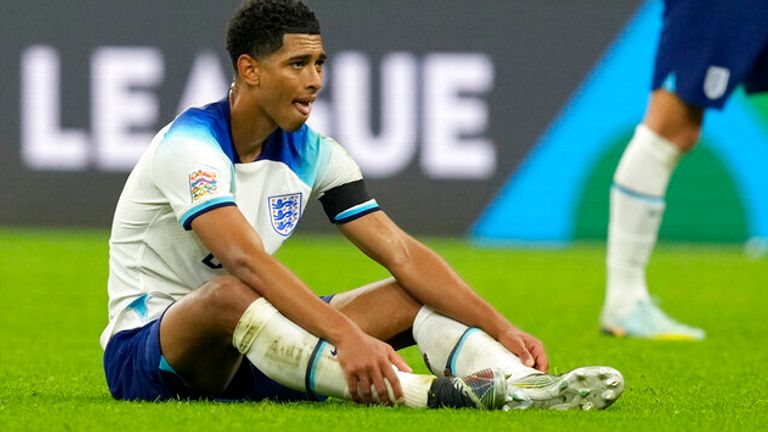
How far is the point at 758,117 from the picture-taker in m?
11.6

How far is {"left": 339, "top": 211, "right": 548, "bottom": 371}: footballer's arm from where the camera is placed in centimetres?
418

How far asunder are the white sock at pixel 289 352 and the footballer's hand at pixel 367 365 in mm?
22

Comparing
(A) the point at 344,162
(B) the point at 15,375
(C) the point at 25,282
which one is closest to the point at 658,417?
(A) the point at 344,162

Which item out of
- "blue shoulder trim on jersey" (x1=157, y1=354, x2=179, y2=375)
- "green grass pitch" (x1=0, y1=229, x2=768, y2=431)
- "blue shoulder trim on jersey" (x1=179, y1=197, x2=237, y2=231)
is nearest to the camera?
"green grass pitch" (x1=0, y1=229, x2=768, y2=431)

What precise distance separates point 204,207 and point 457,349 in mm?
759

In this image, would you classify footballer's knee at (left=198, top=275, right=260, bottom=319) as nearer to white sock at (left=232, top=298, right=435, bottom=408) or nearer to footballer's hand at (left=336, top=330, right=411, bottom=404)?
white sock at (left=232, top=298, right=435, bottom=408)

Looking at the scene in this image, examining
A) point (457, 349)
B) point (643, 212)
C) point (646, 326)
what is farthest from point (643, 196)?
point (457, 349)

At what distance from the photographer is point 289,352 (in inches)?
151

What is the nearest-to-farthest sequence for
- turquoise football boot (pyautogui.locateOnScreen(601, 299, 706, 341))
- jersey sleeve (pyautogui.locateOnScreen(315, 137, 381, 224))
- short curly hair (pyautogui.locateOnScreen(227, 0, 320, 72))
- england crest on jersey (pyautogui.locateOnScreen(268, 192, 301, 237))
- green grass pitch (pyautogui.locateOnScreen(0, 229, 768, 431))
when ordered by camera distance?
green grass pitch (pyautogui.locateOnScreen(0, 229, 768, 431)) < short curly hair (pyautogui.locateOnScreen(227, 0, 320, 72)) < england crest on jersey (pyautogui.locateOnScreen(268, 192, 301, 237)) < jersey sleeve (pyautogui.locateOnScreen(315, 137, 381, 224)) < turquoise football boot (pyautogui.locateOnScreen(601, 299, 706, 341))

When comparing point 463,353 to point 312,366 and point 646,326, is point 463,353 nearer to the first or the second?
point 312,366

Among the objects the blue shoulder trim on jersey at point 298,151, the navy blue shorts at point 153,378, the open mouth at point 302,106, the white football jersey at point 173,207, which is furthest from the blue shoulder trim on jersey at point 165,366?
the open mouth at point 302,106

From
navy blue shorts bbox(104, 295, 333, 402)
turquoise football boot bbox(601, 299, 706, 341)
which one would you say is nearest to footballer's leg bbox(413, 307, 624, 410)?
navy blue shorts bbox(104, 295, 333, 402)

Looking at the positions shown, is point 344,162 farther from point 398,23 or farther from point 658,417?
point 398,23

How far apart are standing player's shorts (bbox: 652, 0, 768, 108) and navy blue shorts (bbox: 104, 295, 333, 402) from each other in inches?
110
